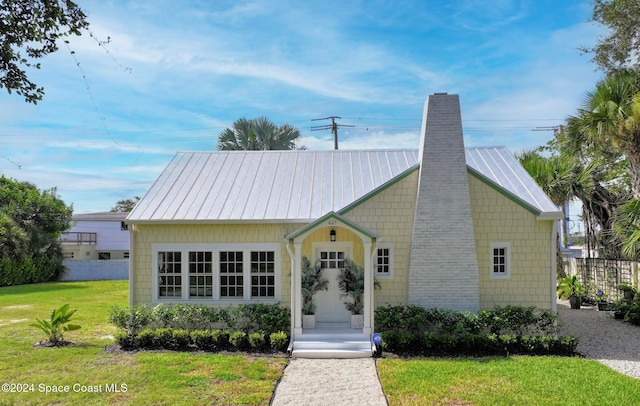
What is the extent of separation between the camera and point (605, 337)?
41.7 ft

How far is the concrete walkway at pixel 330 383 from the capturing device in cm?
802

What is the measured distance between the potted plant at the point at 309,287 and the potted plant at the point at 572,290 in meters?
10.7

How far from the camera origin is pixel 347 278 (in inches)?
492

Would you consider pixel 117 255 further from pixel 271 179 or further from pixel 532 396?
pixel 532 396

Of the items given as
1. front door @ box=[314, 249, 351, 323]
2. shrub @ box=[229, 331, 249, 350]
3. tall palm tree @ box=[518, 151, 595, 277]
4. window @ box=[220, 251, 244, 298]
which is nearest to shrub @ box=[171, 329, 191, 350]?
shrub @ box=[229, 331, 249, 350]

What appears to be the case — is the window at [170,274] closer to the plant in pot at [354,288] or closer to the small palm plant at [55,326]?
the small palm plant at [55,326]

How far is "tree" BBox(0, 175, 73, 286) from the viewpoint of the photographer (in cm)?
2794

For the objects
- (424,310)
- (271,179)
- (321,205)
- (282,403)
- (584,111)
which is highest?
(584,111)

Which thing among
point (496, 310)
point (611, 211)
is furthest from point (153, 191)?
point (611, 211)

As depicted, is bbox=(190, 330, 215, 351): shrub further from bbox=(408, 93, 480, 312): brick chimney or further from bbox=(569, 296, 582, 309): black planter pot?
bbox=(569, 296, 582, 309): black planter pot

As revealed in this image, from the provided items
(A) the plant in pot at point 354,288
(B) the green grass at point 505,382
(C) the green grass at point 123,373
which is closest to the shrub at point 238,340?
(C) the green grass at point 123,373

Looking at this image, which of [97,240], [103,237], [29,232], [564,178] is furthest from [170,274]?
[97,240]

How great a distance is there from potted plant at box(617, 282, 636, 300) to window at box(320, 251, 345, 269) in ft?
33.5

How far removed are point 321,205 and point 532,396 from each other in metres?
7.15
